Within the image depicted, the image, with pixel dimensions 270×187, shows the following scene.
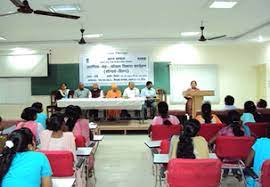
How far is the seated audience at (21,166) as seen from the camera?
2.32 m

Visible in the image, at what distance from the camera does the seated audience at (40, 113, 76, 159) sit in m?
3.69

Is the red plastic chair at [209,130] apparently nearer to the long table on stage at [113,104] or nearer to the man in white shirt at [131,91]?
the long table on stage at [113,104]

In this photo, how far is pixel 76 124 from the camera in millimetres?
5012

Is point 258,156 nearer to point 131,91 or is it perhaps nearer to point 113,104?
point 113,104

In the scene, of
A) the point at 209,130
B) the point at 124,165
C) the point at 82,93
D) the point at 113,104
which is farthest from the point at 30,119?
→ the point at 82,93

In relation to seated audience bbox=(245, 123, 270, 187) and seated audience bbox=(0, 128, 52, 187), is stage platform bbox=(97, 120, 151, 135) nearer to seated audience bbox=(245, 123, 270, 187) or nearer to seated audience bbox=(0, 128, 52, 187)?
seated audience bbox=(245, 123, 270, 187)

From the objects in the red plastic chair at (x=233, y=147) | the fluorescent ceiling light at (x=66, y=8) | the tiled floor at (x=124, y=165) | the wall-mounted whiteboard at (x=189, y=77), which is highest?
the fluorescent ceiling light at (x=66, y=8)

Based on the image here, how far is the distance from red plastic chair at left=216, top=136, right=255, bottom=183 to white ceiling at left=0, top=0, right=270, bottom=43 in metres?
3.19

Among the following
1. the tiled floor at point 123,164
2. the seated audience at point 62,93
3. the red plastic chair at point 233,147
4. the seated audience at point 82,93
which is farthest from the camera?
the seated audience at point 62,93

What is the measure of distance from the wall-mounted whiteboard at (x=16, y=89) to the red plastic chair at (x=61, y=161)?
31.9ft

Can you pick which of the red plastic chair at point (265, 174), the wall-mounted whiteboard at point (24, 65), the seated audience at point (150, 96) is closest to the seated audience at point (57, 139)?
the red plastic chair at point (265, 174)

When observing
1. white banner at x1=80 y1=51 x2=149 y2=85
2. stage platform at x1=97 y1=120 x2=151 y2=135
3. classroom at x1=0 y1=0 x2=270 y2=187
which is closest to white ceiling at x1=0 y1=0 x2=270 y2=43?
classroom at x1=0 y1=0 x2=270 y2=187

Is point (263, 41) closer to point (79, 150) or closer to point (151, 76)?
point (151, 76)

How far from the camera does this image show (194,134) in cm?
329
